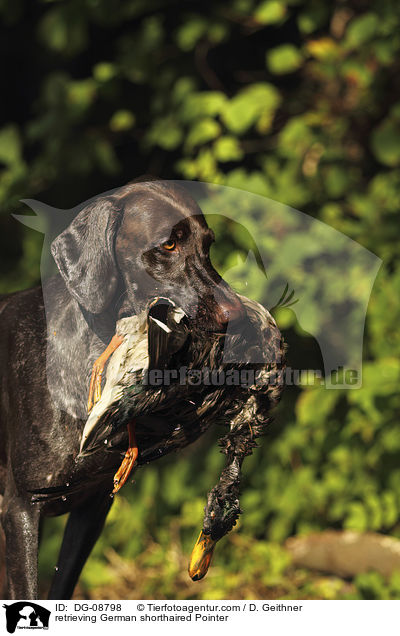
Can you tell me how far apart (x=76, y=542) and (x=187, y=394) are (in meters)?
0.45

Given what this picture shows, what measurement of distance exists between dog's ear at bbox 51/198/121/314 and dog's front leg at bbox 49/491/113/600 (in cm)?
41

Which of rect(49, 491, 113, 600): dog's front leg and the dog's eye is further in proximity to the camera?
rect(49, 491, 113, 600): dog's front leg

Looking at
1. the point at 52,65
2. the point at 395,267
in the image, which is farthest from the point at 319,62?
the point at 52,65

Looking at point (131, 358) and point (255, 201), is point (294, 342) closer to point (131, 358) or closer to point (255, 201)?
point (131, 358)

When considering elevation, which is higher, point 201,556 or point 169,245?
point 169,245

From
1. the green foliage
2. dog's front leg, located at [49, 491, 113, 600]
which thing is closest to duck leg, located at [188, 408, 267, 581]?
the green foliage

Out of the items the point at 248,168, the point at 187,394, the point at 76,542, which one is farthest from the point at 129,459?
the point at 248,168

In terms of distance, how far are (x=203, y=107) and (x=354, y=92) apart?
1206mm

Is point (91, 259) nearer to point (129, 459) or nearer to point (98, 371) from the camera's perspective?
point (98, 371)

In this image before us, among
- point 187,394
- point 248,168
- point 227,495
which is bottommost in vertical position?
point 227,495

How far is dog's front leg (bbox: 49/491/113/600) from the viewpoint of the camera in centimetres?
115

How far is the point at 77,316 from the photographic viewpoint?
918mm
